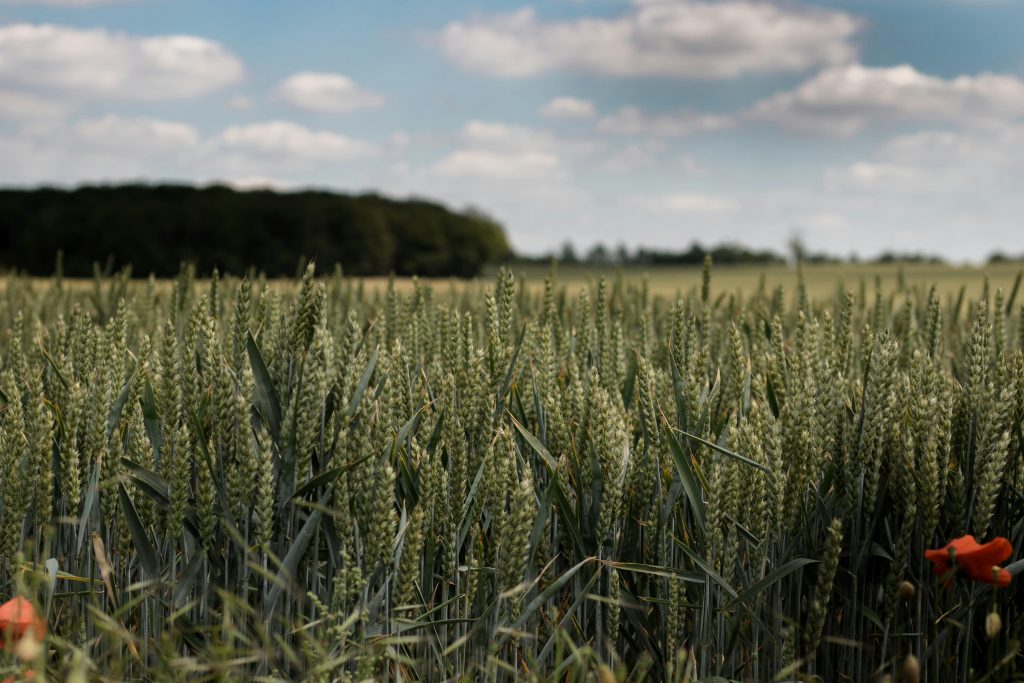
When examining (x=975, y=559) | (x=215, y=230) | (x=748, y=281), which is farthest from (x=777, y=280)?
(x=215, y=230)

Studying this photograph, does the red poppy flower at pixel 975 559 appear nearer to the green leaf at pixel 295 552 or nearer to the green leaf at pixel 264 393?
the green leaf at pixel 295 552

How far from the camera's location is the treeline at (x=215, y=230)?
842 inches

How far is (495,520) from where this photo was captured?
1399mm

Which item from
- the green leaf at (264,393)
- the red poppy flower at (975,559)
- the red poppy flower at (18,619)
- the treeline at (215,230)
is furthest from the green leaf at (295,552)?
the treeline at (215,230)

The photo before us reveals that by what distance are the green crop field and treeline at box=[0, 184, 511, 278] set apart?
1968cm

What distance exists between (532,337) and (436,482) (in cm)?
80

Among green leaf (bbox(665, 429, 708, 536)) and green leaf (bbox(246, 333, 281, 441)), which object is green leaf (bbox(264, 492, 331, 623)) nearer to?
green leaf (bbox(246, 333, 281, 441))

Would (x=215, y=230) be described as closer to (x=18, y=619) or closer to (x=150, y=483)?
(x=150, y=483)

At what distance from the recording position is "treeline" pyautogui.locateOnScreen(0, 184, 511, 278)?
21.4 metres

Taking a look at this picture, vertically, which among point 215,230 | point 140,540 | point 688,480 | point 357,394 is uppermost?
point 215,230

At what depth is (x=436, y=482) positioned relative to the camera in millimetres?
1453

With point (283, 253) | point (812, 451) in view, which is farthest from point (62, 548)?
point (283, 253)

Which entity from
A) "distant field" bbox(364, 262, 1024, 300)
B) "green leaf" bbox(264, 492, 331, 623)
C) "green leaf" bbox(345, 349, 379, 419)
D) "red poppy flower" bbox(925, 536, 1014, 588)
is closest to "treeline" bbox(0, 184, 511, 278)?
"distant field" bbox(364, 262, 1024, 300)

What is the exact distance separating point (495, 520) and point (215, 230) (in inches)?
911
